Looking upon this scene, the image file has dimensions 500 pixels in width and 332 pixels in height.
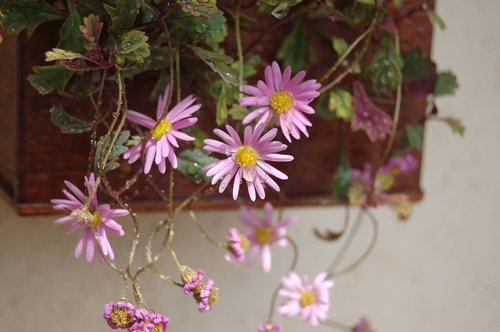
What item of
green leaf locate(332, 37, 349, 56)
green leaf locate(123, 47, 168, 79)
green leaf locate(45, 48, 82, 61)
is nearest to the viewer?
green leaf locate(45, 48, 82, 61)

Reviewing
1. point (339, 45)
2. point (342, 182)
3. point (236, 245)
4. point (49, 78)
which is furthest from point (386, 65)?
point (49, 78)

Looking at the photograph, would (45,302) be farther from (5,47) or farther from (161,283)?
(5,47)

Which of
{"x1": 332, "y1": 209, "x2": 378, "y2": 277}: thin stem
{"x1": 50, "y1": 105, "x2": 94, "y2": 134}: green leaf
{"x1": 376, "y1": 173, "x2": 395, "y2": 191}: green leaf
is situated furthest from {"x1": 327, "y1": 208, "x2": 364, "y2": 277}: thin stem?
{"x1": 50, "y1": 105, "x2": 94, "y2": 134}: green leaf

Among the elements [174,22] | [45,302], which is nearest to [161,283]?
[45,302]

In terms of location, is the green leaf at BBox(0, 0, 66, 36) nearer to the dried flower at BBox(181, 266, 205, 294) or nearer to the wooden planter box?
the wooden planter box

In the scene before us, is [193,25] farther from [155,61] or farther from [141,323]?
[141,323]

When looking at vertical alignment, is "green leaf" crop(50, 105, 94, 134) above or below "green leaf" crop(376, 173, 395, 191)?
above
